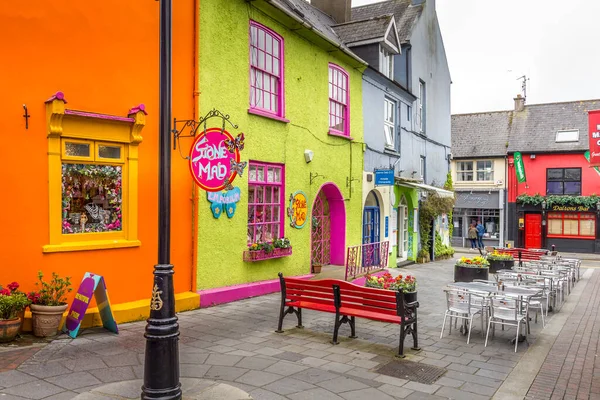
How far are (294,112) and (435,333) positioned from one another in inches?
261

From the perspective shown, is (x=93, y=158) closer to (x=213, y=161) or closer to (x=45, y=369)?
(x=213, y=161)

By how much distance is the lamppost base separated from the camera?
516cm

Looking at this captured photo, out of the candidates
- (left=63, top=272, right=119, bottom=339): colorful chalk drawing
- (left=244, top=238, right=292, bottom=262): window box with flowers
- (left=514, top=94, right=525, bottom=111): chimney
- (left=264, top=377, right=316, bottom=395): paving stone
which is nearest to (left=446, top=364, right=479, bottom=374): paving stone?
(left=264, top=377, right=316, bottom=395): paving stone

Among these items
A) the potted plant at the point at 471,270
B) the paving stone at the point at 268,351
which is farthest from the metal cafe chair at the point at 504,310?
the potted plant at the point at 471,270

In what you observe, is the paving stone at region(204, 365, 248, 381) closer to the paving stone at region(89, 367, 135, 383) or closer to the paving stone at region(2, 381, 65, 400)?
the paving stone at region(89, 367, 135, 383)

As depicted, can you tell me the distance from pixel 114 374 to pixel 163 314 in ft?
5.85

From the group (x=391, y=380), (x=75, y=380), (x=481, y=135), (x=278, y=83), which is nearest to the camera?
(x=75, y=380)

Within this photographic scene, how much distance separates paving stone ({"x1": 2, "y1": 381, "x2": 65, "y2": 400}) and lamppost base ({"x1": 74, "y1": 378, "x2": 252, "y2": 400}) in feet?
1.22

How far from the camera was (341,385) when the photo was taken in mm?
5816

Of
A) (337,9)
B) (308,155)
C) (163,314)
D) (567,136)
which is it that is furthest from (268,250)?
(567,136)

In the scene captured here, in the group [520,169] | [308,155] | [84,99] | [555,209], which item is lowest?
[555,209]

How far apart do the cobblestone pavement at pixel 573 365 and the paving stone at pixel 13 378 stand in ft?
18.3

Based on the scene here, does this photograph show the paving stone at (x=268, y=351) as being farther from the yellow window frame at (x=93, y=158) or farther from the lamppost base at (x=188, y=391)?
the yellow window frame at (x=93, y=158)

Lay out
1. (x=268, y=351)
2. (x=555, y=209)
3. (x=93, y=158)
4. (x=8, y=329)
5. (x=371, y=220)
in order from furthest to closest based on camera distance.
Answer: (x=555, y=209) → (x=371, y=220) → (x=93, y=158) → (x=268, y=351) → (x=8, y=329)
